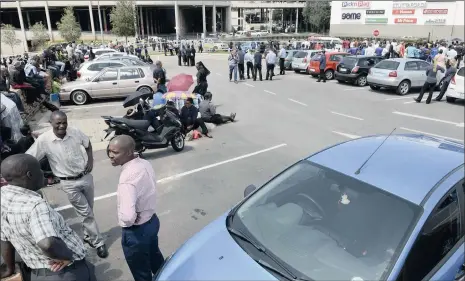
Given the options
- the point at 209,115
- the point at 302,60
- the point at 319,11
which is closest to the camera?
the point at 209,115

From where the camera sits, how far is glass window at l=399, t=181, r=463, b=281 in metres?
2.34

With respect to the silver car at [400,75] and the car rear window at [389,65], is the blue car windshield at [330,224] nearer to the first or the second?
the silver car at [400,75]

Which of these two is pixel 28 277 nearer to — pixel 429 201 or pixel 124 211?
pixel 124 211

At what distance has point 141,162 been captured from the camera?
3.35 metres

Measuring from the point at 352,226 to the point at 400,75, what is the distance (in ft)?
46.3

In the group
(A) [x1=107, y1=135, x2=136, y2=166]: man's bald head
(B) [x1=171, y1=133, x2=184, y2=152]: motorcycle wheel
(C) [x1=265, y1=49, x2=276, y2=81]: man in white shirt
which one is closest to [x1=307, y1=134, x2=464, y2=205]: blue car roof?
(A) [x1=107, y1=135, x2=136, y2=166]: man's bald head

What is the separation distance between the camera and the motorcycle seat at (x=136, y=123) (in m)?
7.50

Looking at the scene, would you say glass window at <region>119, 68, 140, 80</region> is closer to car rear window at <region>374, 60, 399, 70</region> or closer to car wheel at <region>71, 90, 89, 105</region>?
car wheel at <region>71, 90, 89, 105</region>

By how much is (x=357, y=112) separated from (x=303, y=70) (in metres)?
10.4

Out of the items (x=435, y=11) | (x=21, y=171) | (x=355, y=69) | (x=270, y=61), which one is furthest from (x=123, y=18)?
(x=435, y=11)

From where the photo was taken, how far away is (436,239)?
2.51 m

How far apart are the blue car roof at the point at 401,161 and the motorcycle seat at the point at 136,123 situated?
17.0ft

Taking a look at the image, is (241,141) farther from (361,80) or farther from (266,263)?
(361,80)

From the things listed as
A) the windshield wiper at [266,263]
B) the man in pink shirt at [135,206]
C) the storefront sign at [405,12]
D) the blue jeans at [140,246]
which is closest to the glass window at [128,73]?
the man in pink shirt at [135,206]
